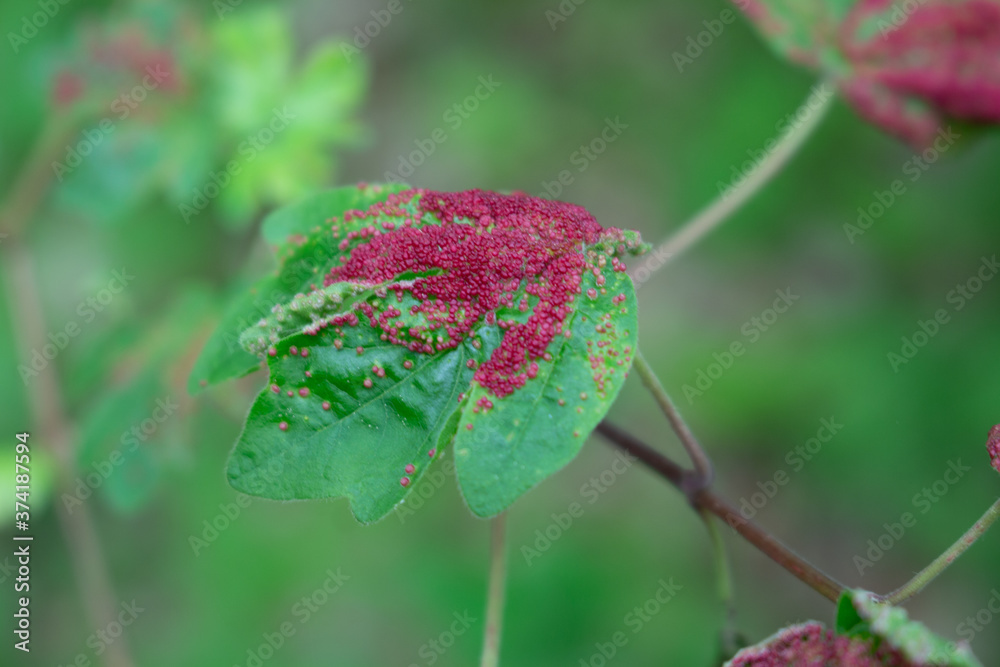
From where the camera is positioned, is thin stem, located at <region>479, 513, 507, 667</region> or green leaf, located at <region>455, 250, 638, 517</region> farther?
thin stem, located at <region>479, 513, 507, 667</region>

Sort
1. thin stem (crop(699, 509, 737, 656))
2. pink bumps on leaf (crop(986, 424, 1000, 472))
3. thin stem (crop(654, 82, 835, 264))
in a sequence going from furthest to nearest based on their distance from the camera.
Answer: thin stem (crop(654, 82, 835, 264)), thin stem (crop(699, 509, 737, 656)), pink bumps on leaf (crop(986, 424, 1000, 472))

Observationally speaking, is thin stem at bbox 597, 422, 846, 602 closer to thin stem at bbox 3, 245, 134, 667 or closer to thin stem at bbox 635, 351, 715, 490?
thin stem at bbox 635, 351, 715, 490

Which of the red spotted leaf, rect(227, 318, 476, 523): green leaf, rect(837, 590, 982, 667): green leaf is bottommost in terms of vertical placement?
rect(227, 318, 476, 523): green leaf

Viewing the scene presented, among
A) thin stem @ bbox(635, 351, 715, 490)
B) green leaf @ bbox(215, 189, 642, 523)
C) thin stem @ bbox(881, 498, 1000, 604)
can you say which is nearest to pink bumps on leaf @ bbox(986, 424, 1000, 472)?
thin stem @ bbox(881, 498, 1000, 604)

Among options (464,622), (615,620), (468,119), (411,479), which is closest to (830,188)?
(468,119)

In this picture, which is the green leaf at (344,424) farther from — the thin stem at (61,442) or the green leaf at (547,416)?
the thin stem at (61,442)

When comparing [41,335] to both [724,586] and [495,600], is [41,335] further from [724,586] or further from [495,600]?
[724,586]

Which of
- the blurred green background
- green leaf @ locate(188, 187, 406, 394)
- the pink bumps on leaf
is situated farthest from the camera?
the blurred green background

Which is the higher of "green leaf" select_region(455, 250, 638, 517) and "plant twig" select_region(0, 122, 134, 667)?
"green leaf" select_region(455, 250, 638, 517)
